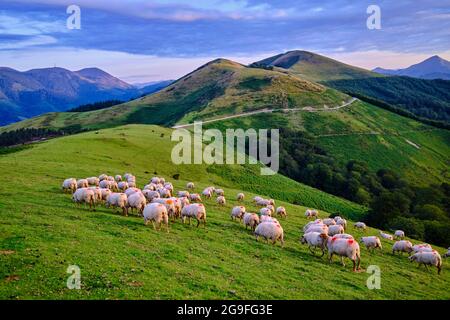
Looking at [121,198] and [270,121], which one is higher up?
[270,121]

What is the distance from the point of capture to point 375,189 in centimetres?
11019

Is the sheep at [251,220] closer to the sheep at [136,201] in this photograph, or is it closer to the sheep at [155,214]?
the sheep at [155,214]

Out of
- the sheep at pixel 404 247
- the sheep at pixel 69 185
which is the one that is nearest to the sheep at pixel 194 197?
the sheep at pixel 69 185

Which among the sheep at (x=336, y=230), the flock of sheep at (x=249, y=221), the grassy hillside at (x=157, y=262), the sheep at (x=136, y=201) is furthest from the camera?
the sheep at (x=336, y=230)

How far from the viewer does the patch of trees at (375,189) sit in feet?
219

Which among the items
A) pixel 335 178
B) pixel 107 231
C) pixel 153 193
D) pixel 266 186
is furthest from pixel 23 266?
pixel 335 178

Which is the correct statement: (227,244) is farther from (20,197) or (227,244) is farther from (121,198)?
(20,197)

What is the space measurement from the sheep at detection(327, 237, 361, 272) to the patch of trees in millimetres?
41578

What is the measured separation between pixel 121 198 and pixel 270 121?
131 meters

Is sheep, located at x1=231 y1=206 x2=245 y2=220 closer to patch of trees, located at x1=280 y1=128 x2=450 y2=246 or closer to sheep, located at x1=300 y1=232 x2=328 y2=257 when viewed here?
sheep, located at x1=300 y1=232 x2=328 y2=257

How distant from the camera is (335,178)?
106375 millimetres

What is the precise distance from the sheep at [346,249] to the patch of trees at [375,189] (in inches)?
1637

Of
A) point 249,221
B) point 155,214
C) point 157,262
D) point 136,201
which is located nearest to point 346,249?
point 249,221

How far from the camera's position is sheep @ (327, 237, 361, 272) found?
25.8 meters
